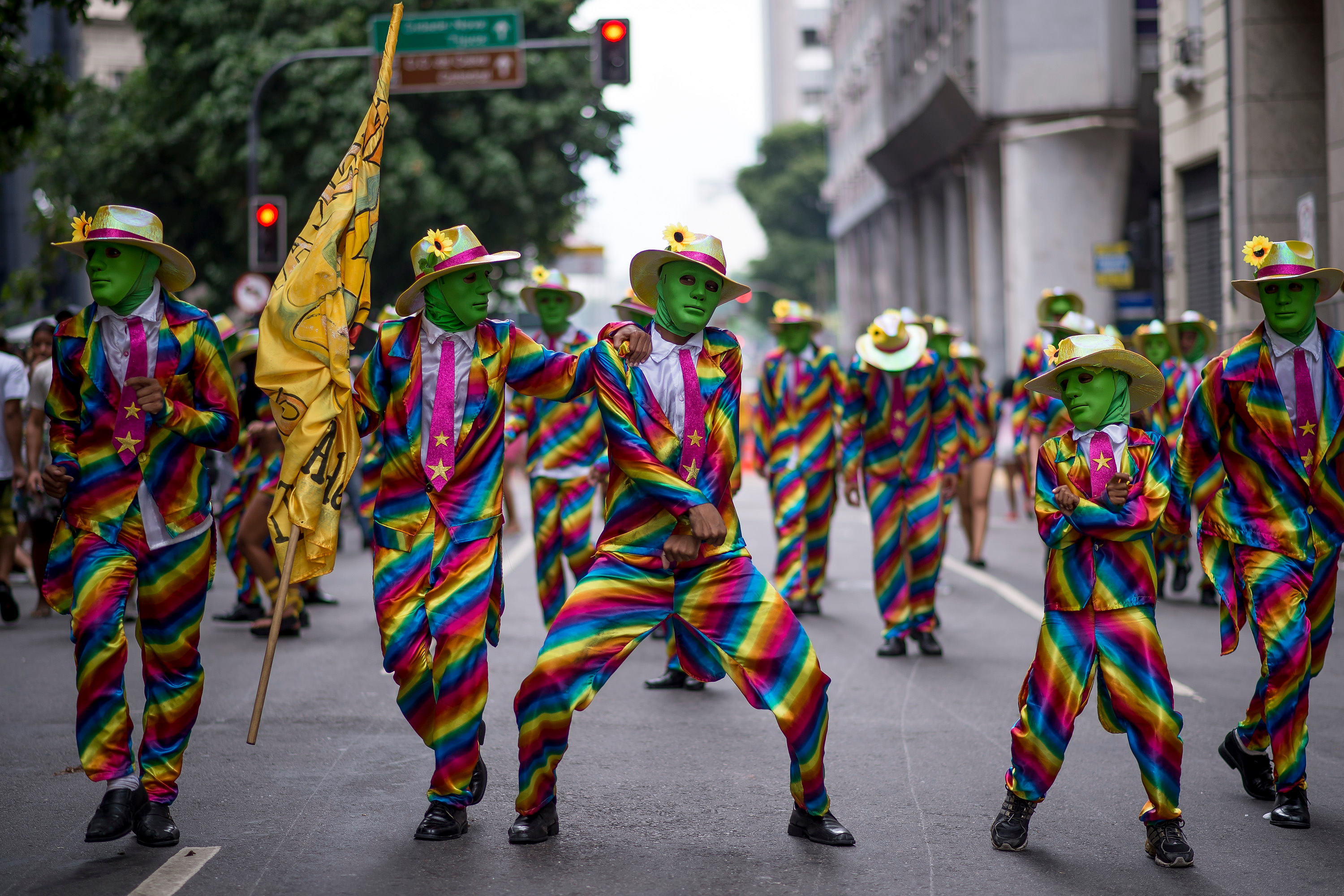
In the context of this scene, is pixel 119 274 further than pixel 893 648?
No

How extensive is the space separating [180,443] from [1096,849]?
3551 millimetres

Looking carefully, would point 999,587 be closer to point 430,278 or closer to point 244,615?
point 244,615

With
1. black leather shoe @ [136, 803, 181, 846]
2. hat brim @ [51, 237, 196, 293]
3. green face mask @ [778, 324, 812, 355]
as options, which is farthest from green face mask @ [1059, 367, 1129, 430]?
green face mask @ [778, 324, 812, 355]

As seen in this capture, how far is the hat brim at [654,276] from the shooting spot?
220 inches

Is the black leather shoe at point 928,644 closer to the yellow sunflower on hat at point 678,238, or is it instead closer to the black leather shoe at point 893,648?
the black leather shoe at point 893,648

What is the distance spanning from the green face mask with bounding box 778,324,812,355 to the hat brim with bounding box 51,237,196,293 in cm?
587

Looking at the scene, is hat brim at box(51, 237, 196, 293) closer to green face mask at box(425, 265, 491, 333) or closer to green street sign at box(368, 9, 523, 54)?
→ green face mask at box(425, 265, 491, 333)

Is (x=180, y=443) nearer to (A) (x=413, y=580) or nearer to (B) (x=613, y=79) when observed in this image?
(A) (x=413, y=580)

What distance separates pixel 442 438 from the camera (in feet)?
18.3

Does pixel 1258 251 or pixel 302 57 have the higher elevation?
pixel 302 57

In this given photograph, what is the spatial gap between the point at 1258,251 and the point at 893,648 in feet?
13.8

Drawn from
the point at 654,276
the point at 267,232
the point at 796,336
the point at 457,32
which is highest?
the point at 457,32

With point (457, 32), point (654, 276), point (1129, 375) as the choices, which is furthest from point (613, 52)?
point (1129, 375)

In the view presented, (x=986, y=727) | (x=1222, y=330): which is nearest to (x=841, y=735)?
(x=986, y=727)
